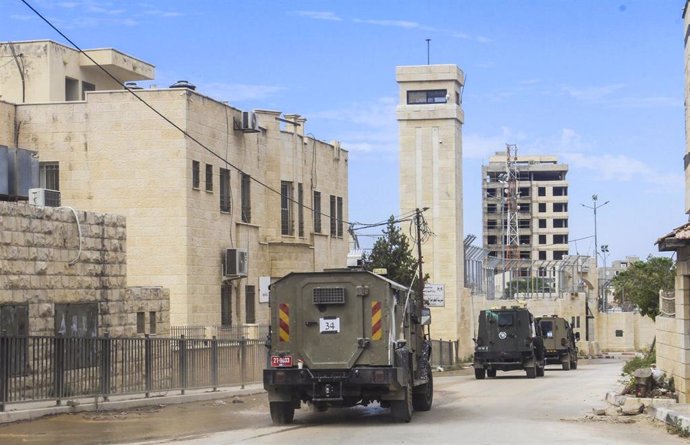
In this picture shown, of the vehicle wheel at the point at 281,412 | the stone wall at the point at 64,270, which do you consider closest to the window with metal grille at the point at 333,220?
the stone wall at the point at 64,270

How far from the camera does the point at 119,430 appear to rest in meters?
18.4

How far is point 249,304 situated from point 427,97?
26.9m

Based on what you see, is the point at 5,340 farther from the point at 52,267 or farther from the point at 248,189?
the point at 248,189

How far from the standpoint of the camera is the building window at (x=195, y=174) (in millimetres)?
41188

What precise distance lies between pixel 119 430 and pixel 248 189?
28.5 meters

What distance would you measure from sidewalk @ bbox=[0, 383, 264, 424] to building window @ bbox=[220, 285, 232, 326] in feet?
50.3

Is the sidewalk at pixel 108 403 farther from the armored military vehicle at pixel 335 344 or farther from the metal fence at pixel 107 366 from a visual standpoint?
the armored military vehicle at pixel 335 344

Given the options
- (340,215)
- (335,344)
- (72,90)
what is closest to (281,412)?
(335,344)

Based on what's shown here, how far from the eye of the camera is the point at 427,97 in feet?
227

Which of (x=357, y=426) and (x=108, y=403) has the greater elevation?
(x=108, y=403)

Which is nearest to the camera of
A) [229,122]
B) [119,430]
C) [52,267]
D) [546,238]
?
[119,430]

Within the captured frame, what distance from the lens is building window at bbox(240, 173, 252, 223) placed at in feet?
151

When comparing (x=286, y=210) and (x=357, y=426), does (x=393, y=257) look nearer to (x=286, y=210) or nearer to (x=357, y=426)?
(x=286, y=210)

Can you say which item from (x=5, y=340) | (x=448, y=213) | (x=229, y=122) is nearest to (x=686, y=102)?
(x=5, y=340)
